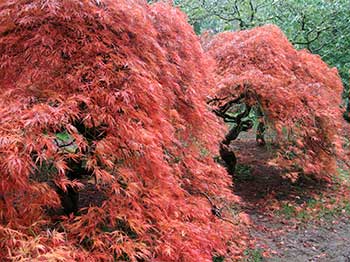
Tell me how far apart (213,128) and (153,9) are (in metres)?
1.43

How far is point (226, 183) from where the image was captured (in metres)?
4.32

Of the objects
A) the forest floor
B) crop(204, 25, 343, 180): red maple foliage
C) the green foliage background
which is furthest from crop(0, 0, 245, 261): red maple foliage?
the green foliage background

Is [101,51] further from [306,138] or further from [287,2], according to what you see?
[287,2]

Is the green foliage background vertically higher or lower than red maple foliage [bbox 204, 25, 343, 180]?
higher

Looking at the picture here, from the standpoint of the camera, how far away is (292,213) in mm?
6445

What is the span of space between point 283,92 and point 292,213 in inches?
83.0

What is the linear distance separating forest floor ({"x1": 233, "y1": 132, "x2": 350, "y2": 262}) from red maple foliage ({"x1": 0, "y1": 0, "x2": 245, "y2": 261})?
8.73 ft

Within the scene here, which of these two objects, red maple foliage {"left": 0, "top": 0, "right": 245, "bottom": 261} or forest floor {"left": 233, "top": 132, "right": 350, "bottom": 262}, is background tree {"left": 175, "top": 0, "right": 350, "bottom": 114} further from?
red maple foliage {"left": 0, "top": 0, "right": 245, "bottom": 261}

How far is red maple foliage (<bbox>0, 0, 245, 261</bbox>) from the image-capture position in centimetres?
209

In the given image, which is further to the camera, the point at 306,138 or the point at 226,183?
the point at 306,138

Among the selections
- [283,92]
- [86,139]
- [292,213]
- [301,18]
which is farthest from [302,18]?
[86,139]

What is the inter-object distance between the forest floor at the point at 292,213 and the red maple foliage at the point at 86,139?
2.66m

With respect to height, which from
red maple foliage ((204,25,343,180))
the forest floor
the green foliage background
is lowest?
the forest floor

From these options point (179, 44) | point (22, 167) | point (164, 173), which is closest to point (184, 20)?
point (179, 44)
